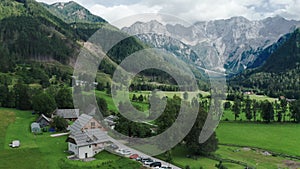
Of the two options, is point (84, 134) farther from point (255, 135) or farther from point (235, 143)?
point (255, 135)

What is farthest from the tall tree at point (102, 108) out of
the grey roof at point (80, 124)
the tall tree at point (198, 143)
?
the tall tree at point (198, 143)

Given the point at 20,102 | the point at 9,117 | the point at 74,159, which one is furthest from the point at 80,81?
the point at 74,159

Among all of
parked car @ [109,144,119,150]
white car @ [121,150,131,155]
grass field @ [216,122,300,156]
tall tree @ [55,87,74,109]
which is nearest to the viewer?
white car @ [121,150,131,155]

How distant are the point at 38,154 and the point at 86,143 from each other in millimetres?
7408

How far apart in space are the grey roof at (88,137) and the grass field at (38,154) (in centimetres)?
259

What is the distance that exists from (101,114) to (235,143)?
3213 cm

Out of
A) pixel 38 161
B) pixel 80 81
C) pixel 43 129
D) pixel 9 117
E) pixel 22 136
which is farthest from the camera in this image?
pixel 80 81

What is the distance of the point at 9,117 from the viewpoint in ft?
247

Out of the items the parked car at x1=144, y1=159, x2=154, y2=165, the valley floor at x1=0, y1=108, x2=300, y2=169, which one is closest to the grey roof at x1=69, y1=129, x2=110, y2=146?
the valley floor at x1=0, y1=108, x2=300, y2=169

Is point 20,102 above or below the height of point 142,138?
above

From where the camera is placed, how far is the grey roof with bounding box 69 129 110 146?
49.1 meters

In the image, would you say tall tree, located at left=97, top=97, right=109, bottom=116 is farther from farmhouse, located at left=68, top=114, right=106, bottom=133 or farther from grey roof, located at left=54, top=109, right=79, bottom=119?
farmhouse, located at left=68, top=114, right=106, bottom=133

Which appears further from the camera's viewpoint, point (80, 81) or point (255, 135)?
point (80, 81)

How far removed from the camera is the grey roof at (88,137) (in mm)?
49147
